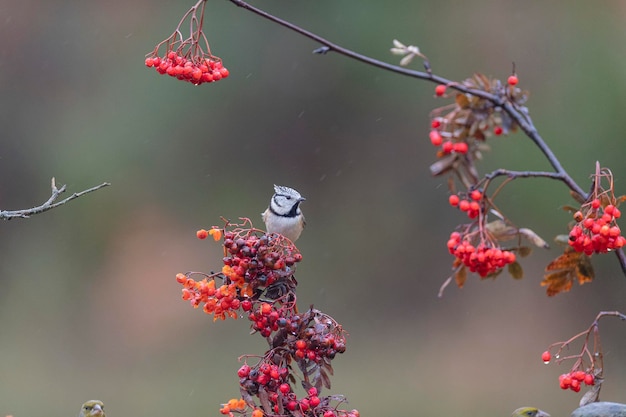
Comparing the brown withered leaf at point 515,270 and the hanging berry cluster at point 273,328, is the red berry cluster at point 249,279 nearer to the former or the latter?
the hanging berry cluster at point 273,328

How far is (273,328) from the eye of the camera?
1.78m

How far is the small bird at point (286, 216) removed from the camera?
136 inches

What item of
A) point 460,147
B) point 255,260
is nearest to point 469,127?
point 460,147

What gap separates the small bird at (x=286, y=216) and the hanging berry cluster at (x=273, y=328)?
1.60m

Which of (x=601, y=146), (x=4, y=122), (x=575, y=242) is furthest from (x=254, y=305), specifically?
(x=4, y=122)

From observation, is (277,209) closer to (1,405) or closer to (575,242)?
(575,242)

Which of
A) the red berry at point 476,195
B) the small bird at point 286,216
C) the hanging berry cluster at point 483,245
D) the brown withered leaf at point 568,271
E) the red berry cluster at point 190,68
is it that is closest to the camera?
the red berry at point 476,195

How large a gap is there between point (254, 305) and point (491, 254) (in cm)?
49

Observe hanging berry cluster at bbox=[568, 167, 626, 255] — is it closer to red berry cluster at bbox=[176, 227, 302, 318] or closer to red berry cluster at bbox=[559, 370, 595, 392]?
red berry cluster at bbox=[559, 370, 595, 392]

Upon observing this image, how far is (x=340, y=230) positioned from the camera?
7527 millimetres

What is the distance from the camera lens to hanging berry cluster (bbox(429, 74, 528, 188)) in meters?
1.53

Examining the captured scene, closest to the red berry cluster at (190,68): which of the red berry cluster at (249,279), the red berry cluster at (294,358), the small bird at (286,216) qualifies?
the red berry cluster at (249,279)

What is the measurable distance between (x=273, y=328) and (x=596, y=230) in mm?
623

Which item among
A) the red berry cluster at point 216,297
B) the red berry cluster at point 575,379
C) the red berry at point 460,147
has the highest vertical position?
the red berry cluster at point 216,297
